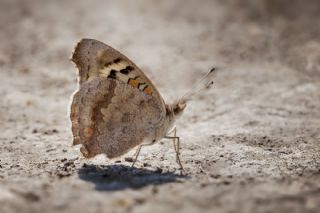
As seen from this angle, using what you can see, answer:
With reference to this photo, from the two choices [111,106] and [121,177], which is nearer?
[121,177]

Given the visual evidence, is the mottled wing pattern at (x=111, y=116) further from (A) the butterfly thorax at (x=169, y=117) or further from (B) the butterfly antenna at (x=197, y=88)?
(B) the butterfly antenna at (x=197, y=88)

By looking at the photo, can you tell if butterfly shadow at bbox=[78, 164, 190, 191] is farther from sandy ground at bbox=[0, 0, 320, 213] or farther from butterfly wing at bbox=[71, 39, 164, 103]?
butterfly wing at bbox=[71, 39, 164, 103]

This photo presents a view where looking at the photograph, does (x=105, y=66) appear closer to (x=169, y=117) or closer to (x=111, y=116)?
(x=111, y=116)

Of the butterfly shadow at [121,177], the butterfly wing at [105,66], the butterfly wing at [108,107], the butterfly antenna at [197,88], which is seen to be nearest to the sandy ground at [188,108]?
the butterfly shadow at [121,177]

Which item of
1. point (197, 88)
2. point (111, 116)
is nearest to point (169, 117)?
point (111, 116)

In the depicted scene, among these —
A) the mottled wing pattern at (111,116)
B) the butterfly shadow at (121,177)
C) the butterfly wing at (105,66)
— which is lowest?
the butterfly shadow at (121,177)

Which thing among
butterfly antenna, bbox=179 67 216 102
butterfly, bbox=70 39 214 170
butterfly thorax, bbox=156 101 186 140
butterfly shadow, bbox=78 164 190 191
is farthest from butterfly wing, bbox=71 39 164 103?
butterfly shadow, bbox=78 164 190 191
